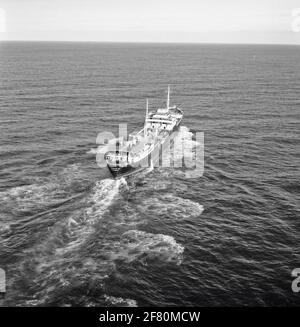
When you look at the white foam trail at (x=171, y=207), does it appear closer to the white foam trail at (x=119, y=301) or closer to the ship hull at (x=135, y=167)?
the ship hull at (x=135, y=167)

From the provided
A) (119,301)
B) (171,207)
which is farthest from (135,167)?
(119,301)

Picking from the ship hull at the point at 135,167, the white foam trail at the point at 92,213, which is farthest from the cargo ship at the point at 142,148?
the white foam trail at the point at 92,213

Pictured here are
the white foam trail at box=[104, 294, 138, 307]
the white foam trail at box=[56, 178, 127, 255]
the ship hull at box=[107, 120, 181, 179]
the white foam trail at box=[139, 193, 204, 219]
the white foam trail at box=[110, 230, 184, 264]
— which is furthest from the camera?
A: the ship hull at box=[107, 120, 181, 179]

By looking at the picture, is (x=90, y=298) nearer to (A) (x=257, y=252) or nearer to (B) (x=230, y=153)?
(A) (x=257, y=252)

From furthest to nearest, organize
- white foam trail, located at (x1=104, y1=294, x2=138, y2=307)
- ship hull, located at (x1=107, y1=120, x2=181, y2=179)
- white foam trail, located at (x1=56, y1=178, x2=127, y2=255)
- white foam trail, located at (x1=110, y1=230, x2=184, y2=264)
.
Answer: ship hull, located at (x1=107, y1=120, x2=181, y2=179)
white foam trail, located at (x1=56, y1=178, x2=127, y2=255)
white foam trail, located at (x1=110, y1=230, x2=184, y2=264)
white foam trail, located at (x1=104, y1=294, x2=138, y2=307)

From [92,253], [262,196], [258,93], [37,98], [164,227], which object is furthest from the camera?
[258,93]

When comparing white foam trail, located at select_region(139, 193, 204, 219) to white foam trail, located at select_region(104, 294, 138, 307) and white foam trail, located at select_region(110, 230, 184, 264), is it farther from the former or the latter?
white foam trail, located at select_region(104, 294, 138, 307)

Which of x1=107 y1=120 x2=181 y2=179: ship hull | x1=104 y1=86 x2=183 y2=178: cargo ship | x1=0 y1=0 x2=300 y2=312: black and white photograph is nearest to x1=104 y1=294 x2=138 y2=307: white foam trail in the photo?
x1=0 y1=0 x2=300 y2=312: black and white photograph
